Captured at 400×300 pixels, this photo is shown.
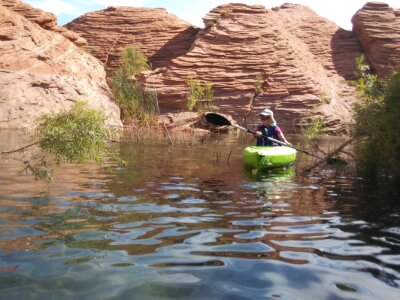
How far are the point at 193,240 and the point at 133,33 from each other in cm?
3705

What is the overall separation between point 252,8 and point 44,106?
19.5 metres

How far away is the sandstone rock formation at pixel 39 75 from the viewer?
73.7 ft

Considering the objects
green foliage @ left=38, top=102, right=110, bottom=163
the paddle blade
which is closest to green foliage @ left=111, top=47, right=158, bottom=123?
the paddle blade

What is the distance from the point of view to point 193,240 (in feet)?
12.8

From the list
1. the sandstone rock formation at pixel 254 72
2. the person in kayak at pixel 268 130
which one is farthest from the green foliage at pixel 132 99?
the person in kayak at pixel 268 130

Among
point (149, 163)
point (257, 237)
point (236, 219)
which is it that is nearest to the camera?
point (257, 237)

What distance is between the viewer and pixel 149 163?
32.0 ft

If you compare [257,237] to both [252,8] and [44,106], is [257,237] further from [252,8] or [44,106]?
[252,8]

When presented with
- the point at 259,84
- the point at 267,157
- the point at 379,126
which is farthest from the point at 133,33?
the point at 379,126

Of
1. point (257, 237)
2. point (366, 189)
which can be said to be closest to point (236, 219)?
point (257, 237)

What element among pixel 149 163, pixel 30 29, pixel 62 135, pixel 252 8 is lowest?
pixel 149 163

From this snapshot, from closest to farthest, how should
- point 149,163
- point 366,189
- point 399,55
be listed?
1. point 366,189
2. point 149,163
3. point 399,55

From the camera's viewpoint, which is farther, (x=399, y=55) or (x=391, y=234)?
(x=399, y=55)

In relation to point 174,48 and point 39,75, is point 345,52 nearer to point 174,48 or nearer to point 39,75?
point 174,48
